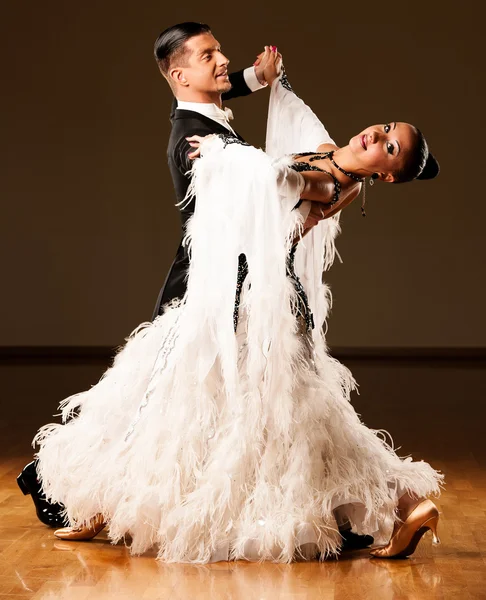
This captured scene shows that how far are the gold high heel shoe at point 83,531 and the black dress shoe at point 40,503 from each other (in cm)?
12

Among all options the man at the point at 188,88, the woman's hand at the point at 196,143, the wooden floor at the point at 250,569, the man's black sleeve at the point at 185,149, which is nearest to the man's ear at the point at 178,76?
the man at the point at 188,88

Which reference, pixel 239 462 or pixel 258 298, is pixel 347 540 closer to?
pixel 239 462

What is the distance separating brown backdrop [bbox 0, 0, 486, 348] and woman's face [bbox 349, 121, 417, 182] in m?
5.55

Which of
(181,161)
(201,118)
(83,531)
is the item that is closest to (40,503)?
(83,531)

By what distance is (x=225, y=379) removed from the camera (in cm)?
256

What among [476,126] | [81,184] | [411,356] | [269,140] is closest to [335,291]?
[411,356]

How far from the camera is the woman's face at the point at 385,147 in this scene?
2.59 meters

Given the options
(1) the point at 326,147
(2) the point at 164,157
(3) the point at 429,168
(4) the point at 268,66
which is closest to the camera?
(3) the point at 429,168

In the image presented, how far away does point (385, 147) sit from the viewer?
2.60 m

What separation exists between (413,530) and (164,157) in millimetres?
6010

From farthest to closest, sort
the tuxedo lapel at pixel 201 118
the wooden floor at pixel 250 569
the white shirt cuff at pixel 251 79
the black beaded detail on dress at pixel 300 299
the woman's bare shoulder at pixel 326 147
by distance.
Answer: the white shirt cuff at pixel 251 79 < the woman's bare shoulder at pixel 326 147 < the tuxedo lapel at pixel 201 118 < the black beaded detail on dress at pixel 300 299 < the wooden floor at pixel 250 569

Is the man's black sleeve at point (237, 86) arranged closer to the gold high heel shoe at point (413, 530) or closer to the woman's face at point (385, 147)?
the woman's face at point (385, 147)

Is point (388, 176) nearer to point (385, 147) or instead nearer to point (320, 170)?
point (385, 147)

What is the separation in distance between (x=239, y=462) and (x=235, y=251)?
1.75 feet
